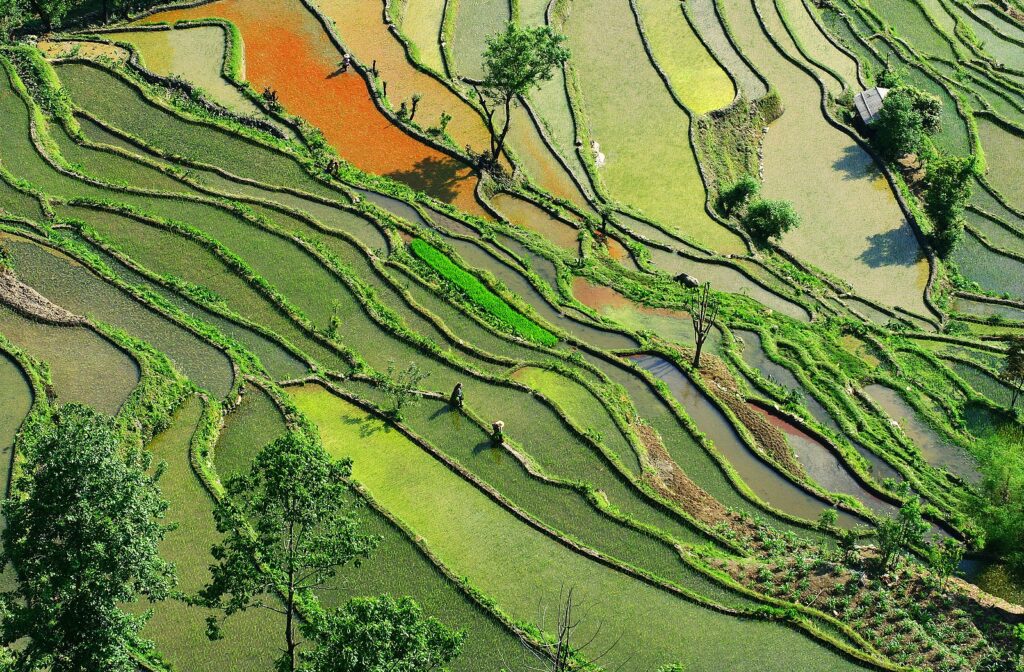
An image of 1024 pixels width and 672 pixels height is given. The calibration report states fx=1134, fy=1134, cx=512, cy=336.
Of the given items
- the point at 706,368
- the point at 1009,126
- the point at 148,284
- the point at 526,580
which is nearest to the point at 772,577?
the point at 526,580

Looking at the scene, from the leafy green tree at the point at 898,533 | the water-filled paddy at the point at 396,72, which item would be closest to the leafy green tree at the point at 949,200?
the water-filled paddy at the point at 396,72

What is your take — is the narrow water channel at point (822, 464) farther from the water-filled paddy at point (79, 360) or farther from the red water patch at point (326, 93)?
the water-filled paddy at point (79, 360)

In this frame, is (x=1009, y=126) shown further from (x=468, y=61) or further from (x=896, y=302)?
(x=468, y=61)

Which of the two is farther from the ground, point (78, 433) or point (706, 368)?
point (706, 368)

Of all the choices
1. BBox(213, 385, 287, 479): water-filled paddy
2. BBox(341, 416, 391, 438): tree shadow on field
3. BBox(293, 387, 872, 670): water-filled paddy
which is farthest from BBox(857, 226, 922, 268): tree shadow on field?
BBox(213, 385, 287, 479): water-filled paddy

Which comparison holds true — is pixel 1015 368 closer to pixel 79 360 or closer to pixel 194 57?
pixel 79 360

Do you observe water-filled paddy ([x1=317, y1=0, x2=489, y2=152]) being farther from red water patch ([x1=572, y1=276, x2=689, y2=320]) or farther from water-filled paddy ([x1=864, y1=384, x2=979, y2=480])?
water-filled paddy ([x1=864, y1=384, x2=979, y2=480])

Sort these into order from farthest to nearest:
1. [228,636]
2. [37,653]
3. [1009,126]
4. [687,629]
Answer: [1009,126]
[687,629]
[228,636]
[37,653]
